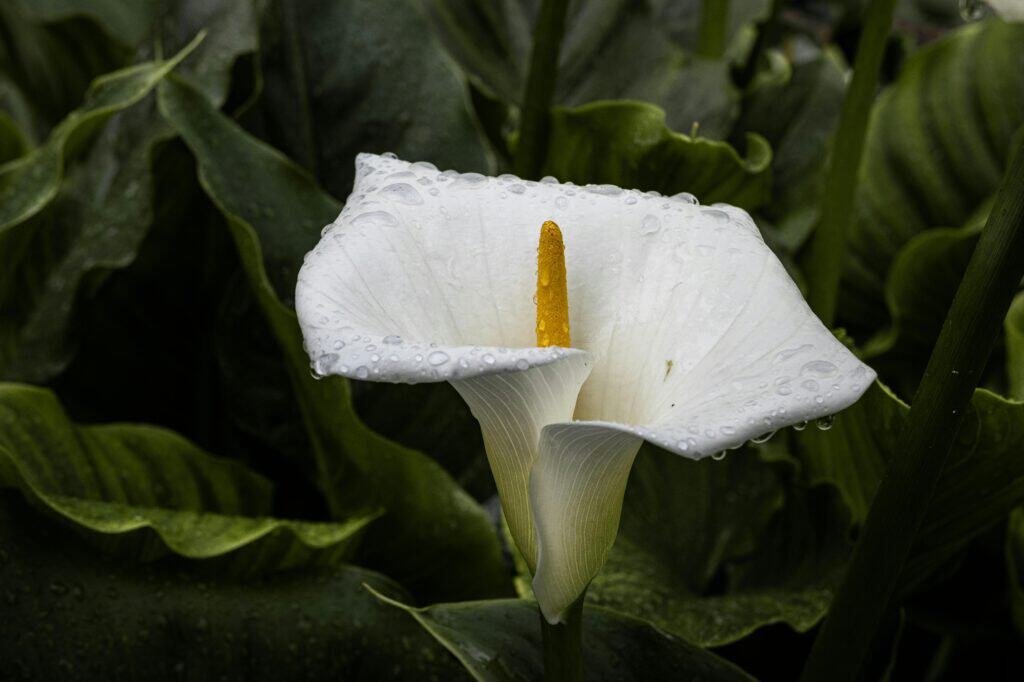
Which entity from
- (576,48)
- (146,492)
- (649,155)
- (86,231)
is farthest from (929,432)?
(576,48)

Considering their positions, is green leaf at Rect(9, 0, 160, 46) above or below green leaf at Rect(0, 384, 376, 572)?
above

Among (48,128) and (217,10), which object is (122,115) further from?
(48,128)

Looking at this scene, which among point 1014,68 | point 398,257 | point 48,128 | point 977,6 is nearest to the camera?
point 398,257

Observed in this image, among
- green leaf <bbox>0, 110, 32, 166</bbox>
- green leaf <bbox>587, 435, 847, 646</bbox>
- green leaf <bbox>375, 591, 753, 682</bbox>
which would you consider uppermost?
green leaf <bbox>0, 110, 32, 166</bbox>

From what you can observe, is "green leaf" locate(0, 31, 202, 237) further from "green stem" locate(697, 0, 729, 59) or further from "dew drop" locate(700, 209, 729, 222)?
"green stem" locate(697, 0, 729, 59)

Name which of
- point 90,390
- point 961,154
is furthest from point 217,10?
point 961,154

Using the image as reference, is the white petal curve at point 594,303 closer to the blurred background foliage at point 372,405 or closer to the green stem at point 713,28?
the blurred background foliage at point 372,405

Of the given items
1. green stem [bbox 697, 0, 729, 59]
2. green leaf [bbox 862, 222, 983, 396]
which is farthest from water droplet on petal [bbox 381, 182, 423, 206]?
green stem [bbox 697, 0, 729, 59]
